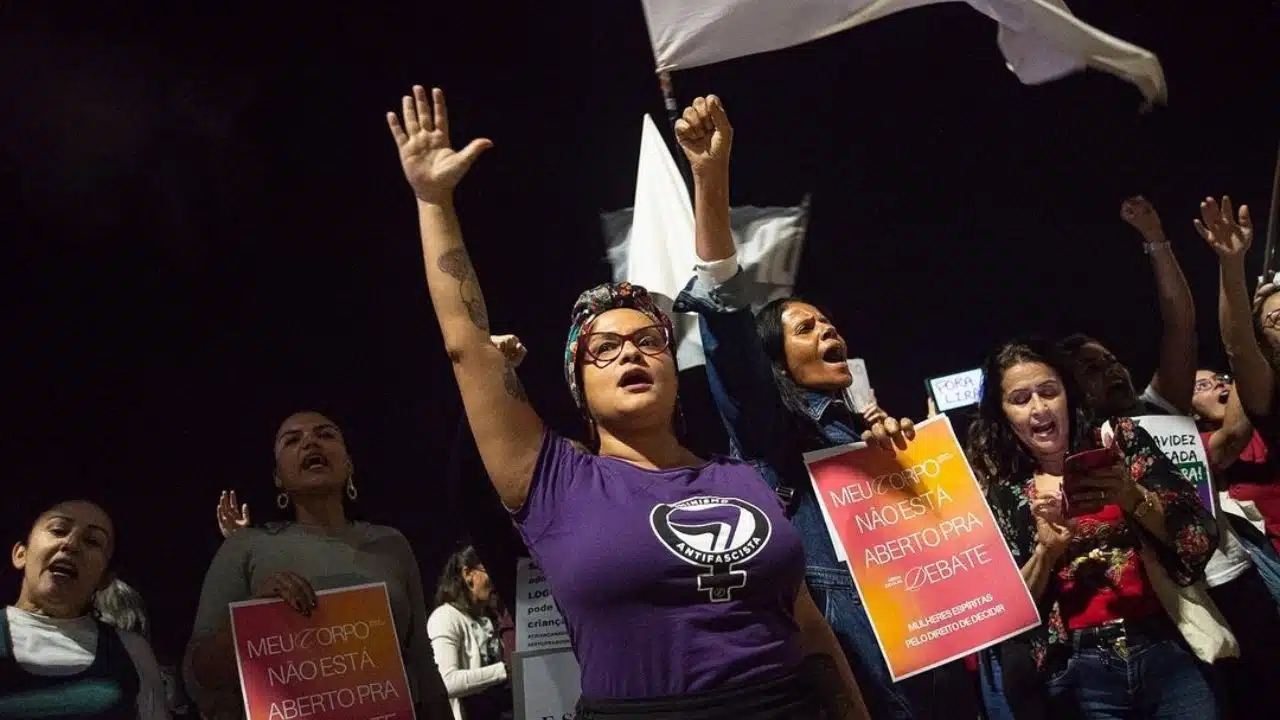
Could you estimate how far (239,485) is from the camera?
417cm

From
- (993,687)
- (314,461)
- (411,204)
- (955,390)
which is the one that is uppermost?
(411,204)

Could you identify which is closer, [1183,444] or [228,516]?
[1183,444]

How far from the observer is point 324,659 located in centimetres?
262

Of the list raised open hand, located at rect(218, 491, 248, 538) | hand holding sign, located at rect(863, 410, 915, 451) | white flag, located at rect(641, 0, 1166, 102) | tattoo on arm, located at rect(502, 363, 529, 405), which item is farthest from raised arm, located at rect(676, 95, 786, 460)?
raised open hand, located at rect(218, 491, 248, 538)

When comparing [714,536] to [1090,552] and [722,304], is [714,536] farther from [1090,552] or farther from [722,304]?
[1090,552]

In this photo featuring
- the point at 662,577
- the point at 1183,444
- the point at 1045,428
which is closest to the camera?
the point at 662,577

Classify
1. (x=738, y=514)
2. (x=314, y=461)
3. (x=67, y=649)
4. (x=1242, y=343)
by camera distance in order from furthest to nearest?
(x=1242, y=343) < (x=314, y=461) < (x=67, y=649) < (x=738, y=514)

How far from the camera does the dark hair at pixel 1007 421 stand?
9.48ft

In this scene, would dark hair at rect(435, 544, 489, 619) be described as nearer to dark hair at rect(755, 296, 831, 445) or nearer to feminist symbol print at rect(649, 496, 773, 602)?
dark hair at rect(755, 296, 831, 445)

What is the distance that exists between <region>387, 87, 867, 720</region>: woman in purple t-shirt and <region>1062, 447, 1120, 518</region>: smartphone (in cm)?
75

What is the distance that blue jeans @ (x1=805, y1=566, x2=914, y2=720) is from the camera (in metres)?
2.44

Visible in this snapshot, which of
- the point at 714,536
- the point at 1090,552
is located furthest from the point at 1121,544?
the point at 714,536

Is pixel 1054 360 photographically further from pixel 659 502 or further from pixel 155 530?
pixel 155 530

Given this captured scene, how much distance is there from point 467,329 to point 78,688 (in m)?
1.54
